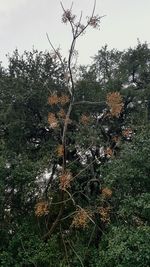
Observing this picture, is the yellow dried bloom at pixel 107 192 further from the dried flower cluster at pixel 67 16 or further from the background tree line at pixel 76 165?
the dried flower cluster at pixel 67 16

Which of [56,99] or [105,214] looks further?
[105,214]

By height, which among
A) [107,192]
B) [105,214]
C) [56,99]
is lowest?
[105,214]

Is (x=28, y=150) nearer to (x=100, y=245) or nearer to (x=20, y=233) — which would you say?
(x=20, y=233)

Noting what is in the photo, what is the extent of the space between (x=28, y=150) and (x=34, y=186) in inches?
77.7

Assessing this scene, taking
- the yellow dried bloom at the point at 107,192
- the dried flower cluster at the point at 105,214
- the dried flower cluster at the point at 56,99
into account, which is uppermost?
the dried flower cluster at the point at 56,99

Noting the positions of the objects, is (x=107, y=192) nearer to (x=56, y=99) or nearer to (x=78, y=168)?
(x=78, y=168)

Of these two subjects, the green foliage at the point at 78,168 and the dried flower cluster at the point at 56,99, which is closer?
the dried flower cluster at the point at 56,99

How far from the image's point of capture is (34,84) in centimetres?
1634

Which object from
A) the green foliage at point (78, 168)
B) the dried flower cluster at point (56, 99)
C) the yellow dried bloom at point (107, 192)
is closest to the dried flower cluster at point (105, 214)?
the green foliage at point (78, 168)

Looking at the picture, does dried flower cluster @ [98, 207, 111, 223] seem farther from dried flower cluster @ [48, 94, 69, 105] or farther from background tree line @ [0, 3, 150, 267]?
dried flower cluster @ [48, 94, 69, 105]

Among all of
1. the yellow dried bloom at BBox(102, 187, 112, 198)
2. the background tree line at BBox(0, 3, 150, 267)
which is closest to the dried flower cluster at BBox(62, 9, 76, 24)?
the background tree line at BBox(0, 3, 150, 267)

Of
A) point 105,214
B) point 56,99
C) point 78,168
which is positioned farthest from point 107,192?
point 56,99

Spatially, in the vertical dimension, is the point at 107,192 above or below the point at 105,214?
above

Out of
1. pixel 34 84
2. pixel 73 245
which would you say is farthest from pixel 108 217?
pixel 34 84
